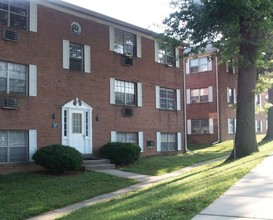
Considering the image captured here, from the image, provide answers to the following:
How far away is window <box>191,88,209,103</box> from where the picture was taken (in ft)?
118

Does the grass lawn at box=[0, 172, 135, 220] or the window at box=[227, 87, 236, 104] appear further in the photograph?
the window at box=[227, 87, 236, 104]

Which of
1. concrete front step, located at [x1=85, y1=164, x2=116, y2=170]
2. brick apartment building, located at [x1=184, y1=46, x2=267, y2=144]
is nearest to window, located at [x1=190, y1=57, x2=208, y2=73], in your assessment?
brick apartment building, located at [x1=184, y1=46, x2=267, y2=144]

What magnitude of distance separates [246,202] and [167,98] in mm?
19257

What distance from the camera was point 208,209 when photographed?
279 inches

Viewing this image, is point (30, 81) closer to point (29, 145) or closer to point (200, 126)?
point (29, 145)

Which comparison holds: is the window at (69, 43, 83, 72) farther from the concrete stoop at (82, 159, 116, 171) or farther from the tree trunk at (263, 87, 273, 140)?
A: the tree trunk at (263, 87, 273, 140)

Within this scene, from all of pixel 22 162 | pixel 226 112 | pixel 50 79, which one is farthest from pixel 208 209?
pixel 226 112

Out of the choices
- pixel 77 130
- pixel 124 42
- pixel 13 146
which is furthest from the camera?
pixel 124 42

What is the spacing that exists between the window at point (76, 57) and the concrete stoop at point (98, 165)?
4.56 m

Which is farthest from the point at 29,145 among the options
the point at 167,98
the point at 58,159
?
the point at 167,98

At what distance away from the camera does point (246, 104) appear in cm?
1758

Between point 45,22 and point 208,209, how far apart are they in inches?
555

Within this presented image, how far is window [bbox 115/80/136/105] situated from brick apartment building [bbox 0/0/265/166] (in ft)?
0.18

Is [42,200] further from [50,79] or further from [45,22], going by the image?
[45,22]
